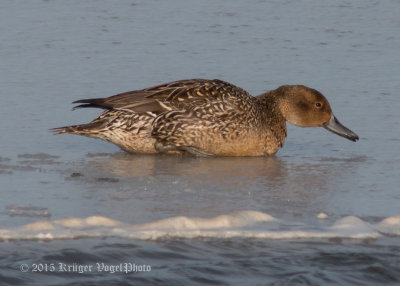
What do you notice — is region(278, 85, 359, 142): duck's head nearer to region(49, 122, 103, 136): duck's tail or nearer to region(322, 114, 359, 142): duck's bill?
region(322, 114, 359, 142): duck's bill

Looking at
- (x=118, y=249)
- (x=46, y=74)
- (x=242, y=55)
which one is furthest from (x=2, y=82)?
(x=118, y=249)

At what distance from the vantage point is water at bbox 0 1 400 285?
196 inches

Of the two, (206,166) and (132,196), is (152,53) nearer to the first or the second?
Result: (206,166)

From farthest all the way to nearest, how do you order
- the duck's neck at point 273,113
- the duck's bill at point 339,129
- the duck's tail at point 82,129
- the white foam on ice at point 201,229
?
1. the duck's neck at point 273,113
2. the duck's bill at point 339,129
3. the duck's tail at point 82,129
4. the white foam on ice at point 201,229

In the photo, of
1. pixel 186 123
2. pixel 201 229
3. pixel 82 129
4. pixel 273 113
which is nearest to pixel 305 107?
pixel 273 113

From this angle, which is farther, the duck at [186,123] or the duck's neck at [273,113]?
the duck's neck at [273,113]

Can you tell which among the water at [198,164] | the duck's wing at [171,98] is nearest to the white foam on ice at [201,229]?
the water at [198,164]

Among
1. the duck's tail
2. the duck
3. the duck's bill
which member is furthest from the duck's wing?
the duck's bill

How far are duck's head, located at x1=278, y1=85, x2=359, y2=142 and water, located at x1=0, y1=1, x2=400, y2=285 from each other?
0.25 m

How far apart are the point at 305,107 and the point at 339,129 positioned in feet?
1.27

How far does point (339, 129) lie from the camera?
821 cm

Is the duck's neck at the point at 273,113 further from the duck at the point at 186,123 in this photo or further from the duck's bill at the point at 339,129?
the duck's bill at the point at 339,129

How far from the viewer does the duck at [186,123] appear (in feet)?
25.9

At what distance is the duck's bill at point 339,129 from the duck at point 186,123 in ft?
0.04
